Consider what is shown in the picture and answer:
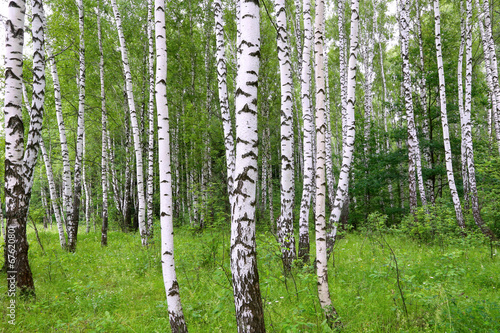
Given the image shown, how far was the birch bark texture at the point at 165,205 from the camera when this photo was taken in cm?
335

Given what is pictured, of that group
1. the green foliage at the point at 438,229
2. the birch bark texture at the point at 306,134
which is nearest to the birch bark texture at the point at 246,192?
the birch bark texture at the point at 306,134

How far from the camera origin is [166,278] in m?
3.38

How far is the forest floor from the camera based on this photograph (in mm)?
3458

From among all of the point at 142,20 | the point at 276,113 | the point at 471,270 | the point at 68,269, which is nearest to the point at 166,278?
the point at 68,269

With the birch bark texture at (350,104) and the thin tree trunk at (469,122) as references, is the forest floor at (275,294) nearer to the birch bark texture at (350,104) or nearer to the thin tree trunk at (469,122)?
the birch bark texture at (350,104)

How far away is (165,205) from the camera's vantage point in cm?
348

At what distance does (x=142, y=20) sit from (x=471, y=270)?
1637cm

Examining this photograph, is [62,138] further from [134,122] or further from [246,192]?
[246,192]

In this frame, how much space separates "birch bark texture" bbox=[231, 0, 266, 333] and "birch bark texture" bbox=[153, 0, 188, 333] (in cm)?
113

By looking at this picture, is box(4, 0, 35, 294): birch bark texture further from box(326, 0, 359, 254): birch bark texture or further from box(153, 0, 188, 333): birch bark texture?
box(326, 0, 359, 254): birch bark texture

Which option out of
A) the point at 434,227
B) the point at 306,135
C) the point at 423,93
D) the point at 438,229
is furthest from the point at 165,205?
the point at 423,93

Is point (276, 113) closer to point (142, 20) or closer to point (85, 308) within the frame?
point (142, 20)

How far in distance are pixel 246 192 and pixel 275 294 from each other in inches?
111

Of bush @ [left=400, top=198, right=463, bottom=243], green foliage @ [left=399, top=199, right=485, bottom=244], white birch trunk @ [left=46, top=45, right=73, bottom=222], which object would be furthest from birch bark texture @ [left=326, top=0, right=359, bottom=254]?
white birch trunk @ [left=46, top=45, right=73, bottom=222]
